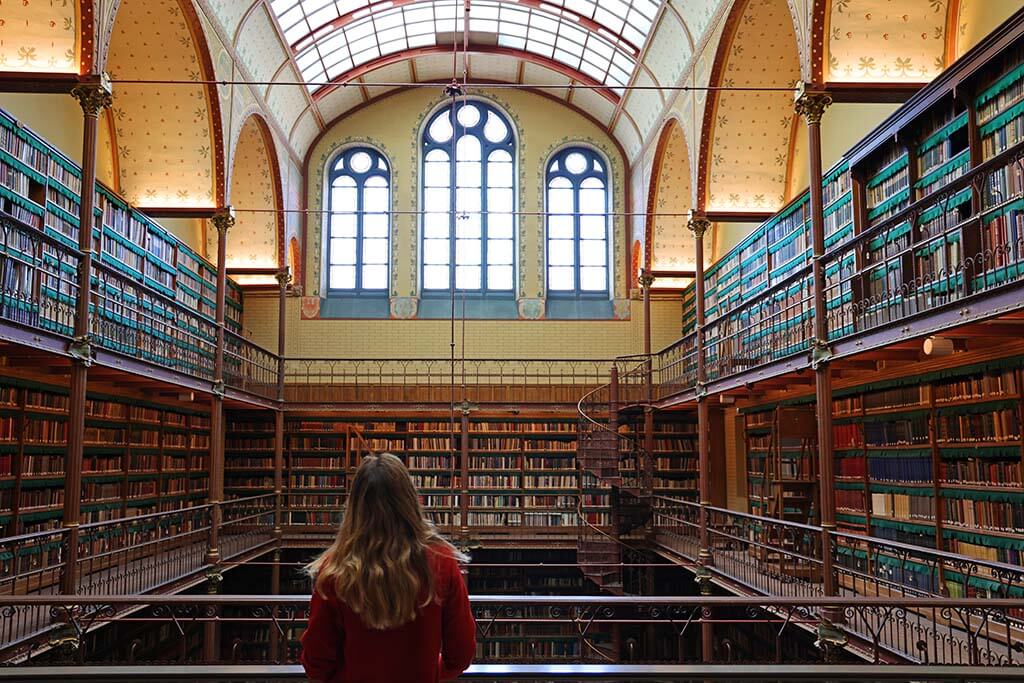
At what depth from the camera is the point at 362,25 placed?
16.3m

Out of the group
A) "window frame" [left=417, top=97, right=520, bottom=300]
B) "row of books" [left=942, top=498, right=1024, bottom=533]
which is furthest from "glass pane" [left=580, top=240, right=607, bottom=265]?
"row of books" [left=942, top=498, right=1024, bottom=533]

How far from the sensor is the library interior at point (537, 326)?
22.3 feet

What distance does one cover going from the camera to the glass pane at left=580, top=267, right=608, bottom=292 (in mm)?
18359

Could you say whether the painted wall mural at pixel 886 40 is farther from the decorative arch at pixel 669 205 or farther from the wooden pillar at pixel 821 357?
the decorative arch at pixel 669 205

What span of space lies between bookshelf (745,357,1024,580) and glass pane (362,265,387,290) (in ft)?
34.6

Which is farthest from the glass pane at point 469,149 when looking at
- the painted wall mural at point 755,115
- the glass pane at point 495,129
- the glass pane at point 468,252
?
the painted wall mural at point 755,115

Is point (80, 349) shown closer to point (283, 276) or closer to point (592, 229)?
point (283, 276)

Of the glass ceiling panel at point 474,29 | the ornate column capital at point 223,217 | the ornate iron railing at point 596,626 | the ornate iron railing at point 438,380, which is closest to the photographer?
the ornate iron railing at point 596,626

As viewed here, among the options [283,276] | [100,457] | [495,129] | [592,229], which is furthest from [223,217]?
[592,229]

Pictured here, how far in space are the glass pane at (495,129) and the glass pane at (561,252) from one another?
250 cm

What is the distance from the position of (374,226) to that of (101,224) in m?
7.86

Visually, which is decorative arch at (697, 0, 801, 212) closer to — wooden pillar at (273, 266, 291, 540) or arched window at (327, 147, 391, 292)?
wooden pillar at (273, 266, 291, 540)

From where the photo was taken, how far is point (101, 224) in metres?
10.9

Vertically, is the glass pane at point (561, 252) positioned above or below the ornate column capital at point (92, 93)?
above
